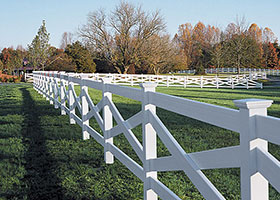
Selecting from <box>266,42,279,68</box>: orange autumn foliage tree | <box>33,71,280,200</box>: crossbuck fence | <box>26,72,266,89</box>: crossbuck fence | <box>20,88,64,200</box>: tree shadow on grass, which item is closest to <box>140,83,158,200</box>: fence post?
<box>33,71,280,200</box>: crossbuck fence

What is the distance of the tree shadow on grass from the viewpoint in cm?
415

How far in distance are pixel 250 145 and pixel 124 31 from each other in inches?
1665

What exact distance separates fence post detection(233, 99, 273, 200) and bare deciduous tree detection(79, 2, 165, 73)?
42151mm

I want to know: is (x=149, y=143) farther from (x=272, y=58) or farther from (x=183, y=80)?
(x=272, y=58)

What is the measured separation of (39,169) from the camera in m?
5.05

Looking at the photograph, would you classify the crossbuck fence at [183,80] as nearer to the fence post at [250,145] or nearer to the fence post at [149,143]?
the fence post at [149,143]

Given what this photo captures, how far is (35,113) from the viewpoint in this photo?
10.7 metres

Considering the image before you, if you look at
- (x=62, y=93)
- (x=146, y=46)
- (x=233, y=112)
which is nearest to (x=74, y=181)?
(x=233, y=112)

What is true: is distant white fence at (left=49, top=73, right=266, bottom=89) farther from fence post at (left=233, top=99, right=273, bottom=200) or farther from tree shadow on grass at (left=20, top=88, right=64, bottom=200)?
fence post at (left=233, top=99, right=273, bottom=200)

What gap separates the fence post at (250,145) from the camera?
1.87m

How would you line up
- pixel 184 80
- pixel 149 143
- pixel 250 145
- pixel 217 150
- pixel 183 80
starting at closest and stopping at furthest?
pixel 250 145
pixel 217 150
pixel 149 143
pixel 184 80
pixel 183 80

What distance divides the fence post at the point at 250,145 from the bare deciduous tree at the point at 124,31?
42.2m

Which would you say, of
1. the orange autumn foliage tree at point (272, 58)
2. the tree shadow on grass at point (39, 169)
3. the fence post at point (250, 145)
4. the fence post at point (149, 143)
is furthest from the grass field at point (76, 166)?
the orange autumn foliage tree at point (272, 58)

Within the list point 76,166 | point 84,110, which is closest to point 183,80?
point 84,110
